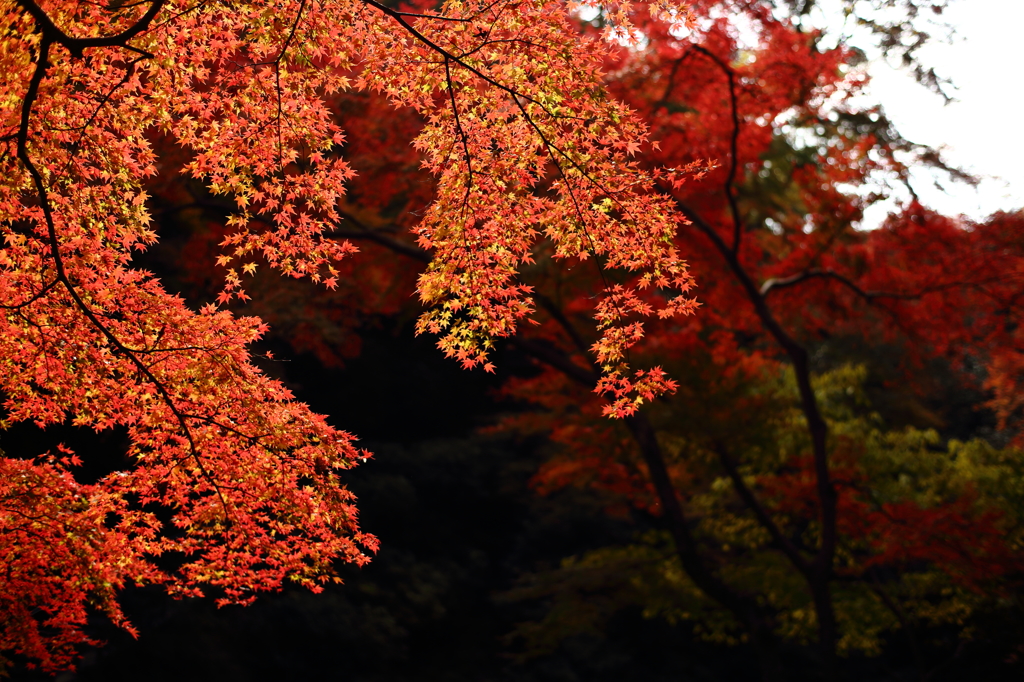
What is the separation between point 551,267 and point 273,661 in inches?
296

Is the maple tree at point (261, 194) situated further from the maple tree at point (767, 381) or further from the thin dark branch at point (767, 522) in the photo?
the thin dark branch at point (767, 522)

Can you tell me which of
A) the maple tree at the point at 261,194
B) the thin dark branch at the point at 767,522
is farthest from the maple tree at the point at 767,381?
the maple tree at the point at 261,194

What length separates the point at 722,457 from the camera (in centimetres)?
1016

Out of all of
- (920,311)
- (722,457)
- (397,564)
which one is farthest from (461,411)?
(920,311)

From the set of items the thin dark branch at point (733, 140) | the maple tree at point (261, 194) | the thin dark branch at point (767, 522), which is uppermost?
the thin dark branch at point (733, 140)

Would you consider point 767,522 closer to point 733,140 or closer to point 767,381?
point 767,381

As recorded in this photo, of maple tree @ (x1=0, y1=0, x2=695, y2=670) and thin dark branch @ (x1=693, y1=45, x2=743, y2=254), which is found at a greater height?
thin dark branch @ (x1=693, y1=45, x2=743, y2=254)

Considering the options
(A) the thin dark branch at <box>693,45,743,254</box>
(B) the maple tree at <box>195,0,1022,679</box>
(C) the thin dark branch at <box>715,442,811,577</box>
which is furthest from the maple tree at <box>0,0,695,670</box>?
(C) the thin dark branch at <box>715,442,811,577</box>

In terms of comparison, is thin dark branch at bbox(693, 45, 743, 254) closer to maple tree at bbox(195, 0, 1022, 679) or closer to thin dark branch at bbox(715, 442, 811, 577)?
maple tree at bbox(195, 0, 1022, 679)

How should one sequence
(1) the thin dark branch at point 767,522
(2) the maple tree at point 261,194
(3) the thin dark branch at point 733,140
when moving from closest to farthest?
(2) the maple tree at point 261,194 < (3) the thin dark branch at point 733,140 < (1) the thin dark branch at point 767,522

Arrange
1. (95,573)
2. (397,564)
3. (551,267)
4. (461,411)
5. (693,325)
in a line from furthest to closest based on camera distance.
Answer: (461,411) < (397,564) < (693,325) < (551,267) < (95,573)

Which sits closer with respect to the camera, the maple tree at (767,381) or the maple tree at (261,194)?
the maple tree at (261,194)

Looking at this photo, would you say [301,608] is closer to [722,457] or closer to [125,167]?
Result: [722,457]

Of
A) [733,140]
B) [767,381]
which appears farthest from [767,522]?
[733,140]
